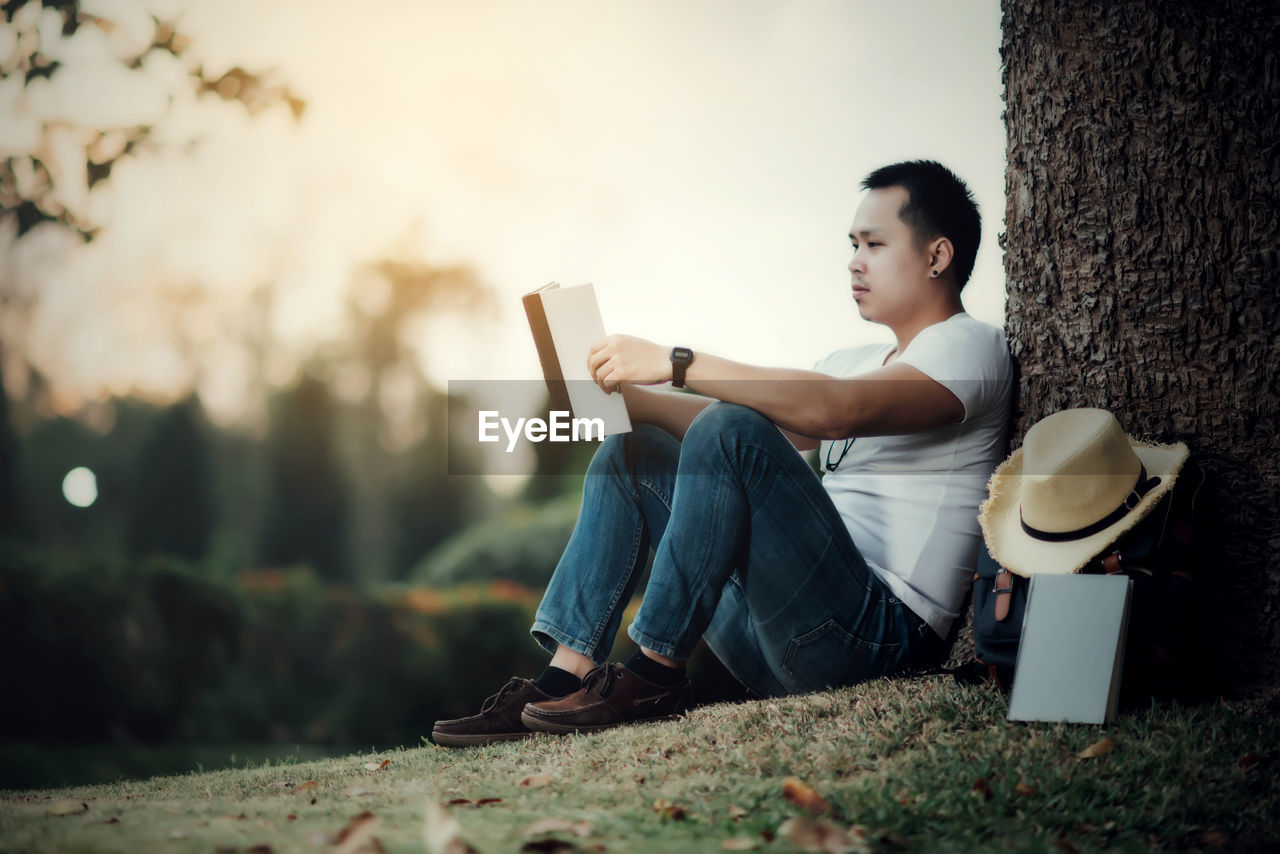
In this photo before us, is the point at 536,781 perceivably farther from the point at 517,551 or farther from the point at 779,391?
the point at 517,551

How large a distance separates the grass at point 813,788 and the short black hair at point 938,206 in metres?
1.18

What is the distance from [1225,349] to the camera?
2236mm

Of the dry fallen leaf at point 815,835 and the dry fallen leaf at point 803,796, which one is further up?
the dry fallen leaf at point 815,835

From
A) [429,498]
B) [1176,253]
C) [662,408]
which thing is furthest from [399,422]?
[1176,253]

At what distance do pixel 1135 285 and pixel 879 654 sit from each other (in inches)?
43.6

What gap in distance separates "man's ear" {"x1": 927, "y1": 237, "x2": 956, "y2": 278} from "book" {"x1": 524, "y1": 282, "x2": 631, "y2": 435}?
3.05ft

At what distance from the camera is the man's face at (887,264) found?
8.55ft

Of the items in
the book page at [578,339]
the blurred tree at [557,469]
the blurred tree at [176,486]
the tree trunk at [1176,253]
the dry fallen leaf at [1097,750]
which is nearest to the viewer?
the dry fallen leaf at [1097,750]

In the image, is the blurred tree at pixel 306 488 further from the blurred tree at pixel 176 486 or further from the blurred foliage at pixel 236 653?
the blurred foliage at pixel 236 653

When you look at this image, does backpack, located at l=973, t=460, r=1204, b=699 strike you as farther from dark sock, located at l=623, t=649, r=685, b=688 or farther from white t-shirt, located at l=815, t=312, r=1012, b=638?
dark sock, located at l=623, t=649, r=685, b=688

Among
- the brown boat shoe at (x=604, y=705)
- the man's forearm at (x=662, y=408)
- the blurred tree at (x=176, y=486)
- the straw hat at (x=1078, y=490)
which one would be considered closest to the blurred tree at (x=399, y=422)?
the blurred tree at (x=176, y=486)

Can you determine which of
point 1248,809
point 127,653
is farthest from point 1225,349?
point 127,653

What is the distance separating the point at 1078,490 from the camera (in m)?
2.05

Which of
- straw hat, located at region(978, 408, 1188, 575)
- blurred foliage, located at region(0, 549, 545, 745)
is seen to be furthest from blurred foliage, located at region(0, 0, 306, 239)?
straw hat, located at region(978, 408, 1188, 575)
